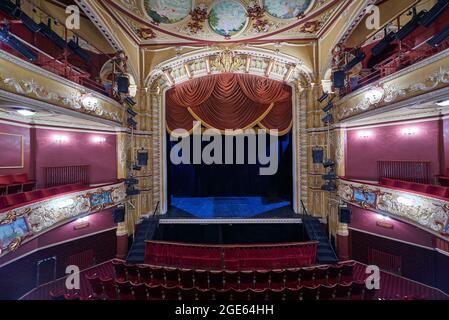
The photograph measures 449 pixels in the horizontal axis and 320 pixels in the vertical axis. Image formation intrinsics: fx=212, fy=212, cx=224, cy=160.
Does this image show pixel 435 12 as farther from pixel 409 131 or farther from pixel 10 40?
pixel 10 40

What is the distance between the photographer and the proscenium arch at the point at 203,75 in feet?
26.1

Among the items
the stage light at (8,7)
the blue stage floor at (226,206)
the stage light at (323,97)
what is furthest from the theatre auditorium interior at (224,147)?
the stage light at (323,97)

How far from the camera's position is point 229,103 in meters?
8.17

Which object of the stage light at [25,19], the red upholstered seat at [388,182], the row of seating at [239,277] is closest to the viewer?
the stage light at [25,19]

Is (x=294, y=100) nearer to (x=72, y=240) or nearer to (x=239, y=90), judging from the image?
(x=239, y=90)

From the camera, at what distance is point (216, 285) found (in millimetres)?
5039

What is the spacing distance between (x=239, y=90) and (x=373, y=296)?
7.48 meters

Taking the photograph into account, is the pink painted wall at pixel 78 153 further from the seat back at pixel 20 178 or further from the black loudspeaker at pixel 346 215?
the black loudspeaker at pixel 346 215

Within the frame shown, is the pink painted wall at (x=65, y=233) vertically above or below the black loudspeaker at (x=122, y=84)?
below

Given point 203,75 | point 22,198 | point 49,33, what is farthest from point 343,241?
point 49,33

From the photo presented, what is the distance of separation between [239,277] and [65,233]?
5697mm

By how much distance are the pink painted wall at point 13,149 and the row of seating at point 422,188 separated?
32.8 ft
